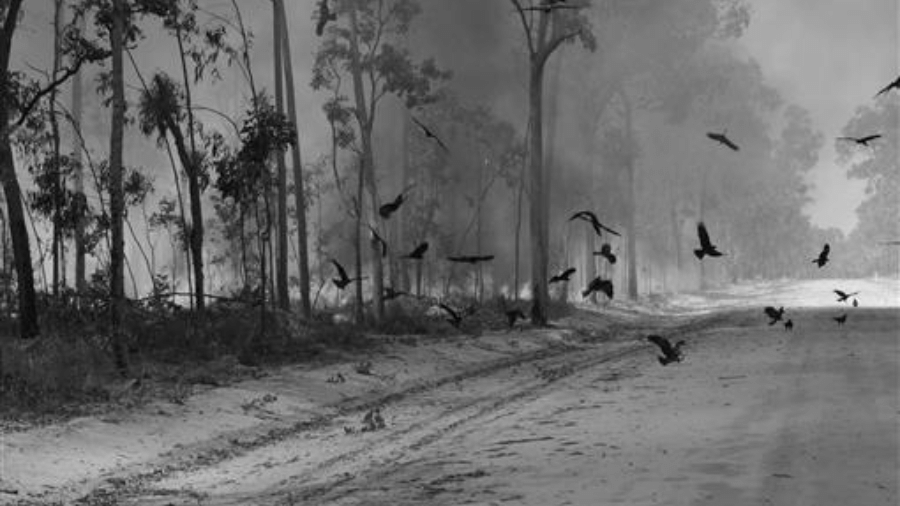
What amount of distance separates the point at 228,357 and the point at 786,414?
9.96 m

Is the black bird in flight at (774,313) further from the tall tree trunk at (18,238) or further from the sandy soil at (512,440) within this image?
A: the tall tree trunk at (18,238)

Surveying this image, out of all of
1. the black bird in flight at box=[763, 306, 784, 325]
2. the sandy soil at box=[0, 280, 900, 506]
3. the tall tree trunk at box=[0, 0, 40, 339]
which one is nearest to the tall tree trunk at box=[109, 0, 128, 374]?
the tall tree trunk at box=[0, 0, 40, 339]

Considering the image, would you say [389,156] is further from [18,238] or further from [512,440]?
[512,440]

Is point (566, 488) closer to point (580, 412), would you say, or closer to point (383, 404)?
point (580, 412)

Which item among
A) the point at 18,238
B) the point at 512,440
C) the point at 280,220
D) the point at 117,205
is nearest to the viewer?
the point at 512,440

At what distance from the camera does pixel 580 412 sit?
1193 centimetres

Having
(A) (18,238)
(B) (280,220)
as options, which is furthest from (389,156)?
(A) (18,238)

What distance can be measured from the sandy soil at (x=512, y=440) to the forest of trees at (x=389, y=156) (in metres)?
2.01

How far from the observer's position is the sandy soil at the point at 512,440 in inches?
307

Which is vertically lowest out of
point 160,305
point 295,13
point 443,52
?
point 160,305

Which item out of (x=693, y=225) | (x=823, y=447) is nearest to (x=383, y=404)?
(x=823, y=447)

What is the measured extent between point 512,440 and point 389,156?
1874 inches

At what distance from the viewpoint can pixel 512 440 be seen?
33.1 feet

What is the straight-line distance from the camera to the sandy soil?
780cm
